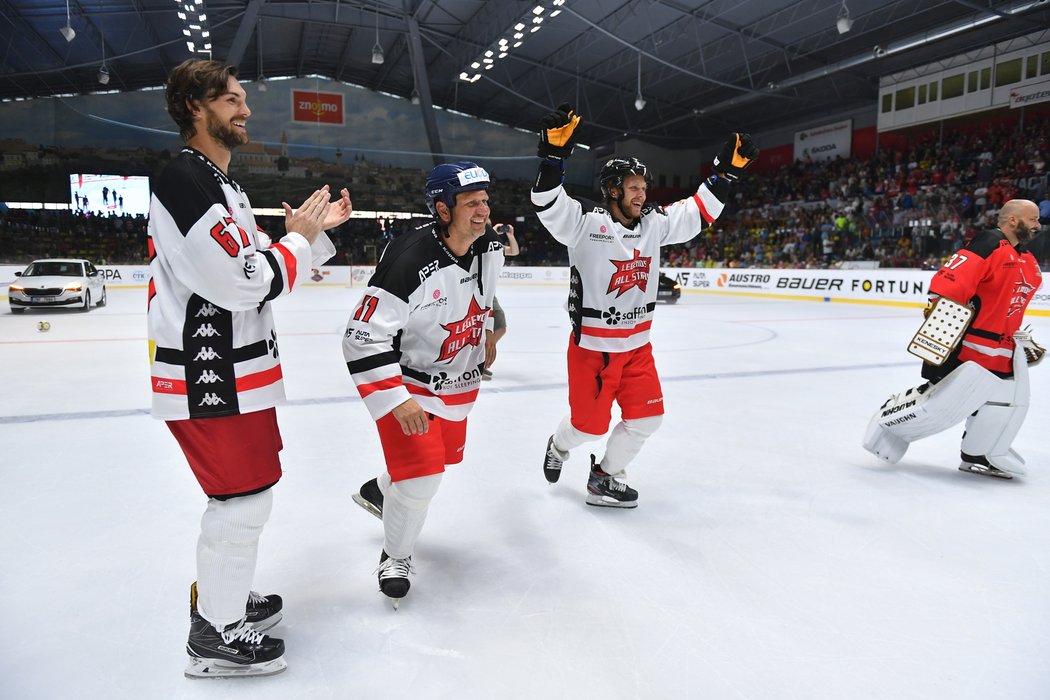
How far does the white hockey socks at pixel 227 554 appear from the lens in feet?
5.92

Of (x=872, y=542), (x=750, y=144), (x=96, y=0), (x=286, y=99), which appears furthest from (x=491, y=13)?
(x=872, y=542)

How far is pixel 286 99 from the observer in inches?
1117

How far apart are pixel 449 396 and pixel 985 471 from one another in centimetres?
301

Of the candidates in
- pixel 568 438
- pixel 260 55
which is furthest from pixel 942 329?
pixel 260 55

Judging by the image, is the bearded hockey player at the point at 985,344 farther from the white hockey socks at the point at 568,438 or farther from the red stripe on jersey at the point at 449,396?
the red stripe on jersey at the point at 449,396

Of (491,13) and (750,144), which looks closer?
(750,144)

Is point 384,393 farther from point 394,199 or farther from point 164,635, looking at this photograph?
point 394,199

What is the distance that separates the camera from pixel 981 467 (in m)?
3.60

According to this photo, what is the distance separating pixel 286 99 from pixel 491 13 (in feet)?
41.7

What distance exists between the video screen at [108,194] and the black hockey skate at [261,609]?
26.5m

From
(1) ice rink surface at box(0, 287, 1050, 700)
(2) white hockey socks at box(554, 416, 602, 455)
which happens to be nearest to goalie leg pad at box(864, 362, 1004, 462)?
(1) ice rink surface at box(0, 287, 1050, 700)

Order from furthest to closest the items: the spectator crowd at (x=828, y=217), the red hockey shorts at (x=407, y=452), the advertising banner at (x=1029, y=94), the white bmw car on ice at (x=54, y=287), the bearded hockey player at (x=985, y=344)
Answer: the advertising banner at (x=1029, y=94), the spectator crowd at (x=828, y=217), the white bmw car on ice at (x=54, y=287), the bearded hockey player at (x=985, y=344), the red hockey shorts at (x=407, y=452)

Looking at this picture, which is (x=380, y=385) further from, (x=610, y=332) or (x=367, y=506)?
(x=610, y=332)

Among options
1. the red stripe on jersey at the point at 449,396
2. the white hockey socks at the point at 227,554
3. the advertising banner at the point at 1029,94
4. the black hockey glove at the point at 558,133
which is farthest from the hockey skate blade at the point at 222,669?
the advertising banner at the point at 1029,94
